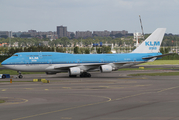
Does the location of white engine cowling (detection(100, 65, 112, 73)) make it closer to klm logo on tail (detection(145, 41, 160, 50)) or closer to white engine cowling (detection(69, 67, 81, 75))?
white engine cowling (detection(69, 67, 81, 75))

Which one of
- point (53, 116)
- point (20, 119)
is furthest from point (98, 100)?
point (20, 119)

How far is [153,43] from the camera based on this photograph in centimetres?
6581

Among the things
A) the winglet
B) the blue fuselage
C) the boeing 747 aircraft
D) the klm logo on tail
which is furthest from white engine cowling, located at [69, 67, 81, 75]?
the klm logo on tail

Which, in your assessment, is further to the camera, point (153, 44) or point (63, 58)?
point (153, 44)

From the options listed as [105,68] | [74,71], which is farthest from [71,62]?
[105,68]

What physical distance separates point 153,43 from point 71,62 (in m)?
19.8

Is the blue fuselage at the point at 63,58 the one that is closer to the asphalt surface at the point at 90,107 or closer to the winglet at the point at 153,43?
the winglet at the point at 153,43

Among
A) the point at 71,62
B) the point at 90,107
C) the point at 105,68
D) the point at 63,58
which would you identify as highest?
the point at 63,58

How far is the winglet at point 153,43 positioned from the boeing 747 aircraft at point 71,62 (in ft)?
0.77

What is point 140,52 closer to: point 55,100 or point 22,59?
point 22,59

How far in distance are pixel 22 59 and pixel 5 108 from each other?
31895mm

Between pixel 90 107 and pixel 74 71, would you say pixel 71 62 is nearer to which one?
pixel 74 71

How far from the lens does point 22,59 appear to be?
56625 millimetres

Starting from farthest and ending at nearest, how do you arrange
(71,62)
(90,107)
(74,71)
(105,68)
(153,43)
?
(153,43)
(71,62)
(105,68)
(74,71)
(90,107)
